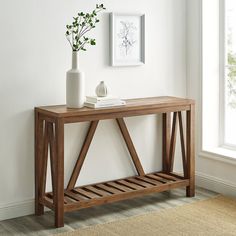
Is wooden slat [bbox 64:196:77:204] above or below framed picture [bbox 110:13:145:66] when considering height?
below

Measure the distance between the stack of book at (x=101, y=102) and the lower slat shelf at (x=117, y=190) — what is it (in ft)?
2.20

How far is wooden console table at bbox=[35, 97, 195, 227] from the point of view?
3.70 m

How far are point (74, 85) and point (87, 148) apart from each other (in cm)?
59

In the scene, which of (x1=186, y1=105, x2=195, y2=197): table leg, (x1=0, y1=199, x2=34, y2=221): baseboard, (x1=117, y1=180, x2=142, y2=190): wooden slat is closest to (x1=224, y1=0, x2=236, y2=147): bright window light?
(x1=186, y1=105, x2=195, y2=197): table leg

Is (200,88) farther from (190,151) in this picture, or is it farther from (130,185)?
(130,185)

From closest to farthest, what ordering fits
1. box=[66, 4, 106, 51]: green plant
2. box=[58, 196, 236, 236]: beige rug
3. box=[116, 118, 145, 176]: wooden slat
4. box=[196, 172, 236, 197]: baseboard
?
box=[58, 196, 236, 236]: beige rug < box=[66, 4, 106, 51]: green plant < box=[116, 118, 145, 176]: wooden slat < box=[196, 172, 236, 197]: baseboard

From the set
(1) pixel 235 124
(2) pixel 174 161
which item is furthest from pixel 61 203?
(1) pixel 235 124

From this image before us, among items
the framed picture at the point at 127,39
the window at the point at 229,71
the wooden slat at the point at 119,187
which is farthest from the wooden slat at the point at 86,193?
the window at the point at 229,71

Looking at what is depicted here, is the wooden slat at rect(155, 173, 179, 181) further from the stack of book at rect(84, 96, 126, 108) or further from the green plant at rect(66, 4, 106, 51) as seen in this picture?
the green plant at rect(66, 4, 106, 51)

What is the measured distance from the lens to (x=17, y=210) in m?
3.95

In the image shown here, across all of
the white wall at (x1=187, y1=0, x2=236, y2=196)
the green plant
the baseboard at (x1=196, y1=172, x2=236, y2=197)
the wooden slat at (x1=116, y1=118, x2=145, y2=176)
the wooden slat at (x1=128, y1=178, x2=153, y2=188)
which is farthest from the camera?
the white wall at (x1=187, y1=0, x2=236, y2=196)

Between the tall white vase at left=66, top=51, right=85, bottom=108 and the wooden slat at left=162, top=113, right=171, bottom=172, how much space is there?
103 cm

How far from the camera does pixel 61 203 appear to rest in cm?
371

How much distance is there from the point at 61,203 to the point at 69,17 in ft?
4.56
